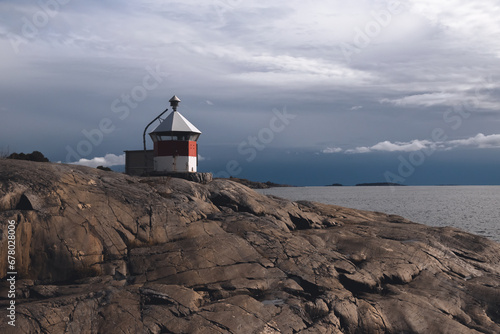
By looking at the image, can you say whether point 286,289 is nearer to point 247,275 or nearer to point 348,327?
point 247,275

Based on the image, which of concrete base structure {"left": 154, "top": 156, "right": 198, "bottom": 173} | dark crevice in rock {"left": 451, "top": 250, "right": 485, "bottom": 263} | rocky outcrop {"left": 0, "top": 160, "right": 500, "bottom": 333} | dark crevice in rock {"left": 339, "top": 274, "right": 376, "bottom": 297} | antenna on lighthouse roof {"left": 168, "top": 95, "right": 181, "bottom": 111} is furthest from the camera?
antenna on lighthouse roof {"left": 168, "top": 95, "right": 181, "bottom": 111}

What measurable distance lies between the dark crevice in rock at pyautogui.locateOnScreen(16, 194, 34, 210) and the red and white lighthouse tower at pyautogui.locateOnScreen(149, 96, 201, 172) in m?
13.8

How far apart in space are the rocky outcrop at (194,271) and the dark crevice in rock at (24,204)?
38mm

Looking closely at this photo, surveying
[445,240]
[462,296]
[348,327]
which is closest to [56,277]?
[348,327]

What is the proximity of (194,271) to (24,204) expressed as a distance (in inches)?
262

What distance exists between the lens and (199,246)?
16344 mm

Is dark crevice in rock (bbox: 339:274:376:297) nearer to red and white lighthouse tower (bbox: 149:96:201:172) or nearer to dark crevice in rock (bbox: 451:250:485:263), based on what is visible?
dark crevice in rock (bbox: 451:250:485:263)

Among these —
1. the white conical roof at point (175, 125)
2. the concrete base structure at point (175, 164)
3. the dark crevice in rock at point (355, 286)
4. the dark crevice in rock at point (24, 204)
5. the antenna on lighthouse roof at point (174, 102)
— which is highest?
the antenna on lighthouse roof at point (174, 102)

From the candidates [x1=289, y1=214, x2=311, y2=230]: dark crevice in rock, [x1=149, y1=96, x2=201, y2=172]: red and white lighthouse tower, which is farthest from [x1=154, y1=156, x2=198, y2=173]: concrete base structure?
[x1=289, y1=214, x2=311, y2=230]: dark crevice in rock

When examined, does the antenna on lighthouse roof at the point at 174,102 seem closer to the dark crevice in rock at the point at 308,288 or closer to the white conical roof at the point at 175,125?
the white conical roof at the point at 175,125

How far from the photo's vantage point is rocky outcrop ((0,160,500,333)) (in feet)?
42.1

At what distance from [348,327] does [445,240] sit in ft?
40.4

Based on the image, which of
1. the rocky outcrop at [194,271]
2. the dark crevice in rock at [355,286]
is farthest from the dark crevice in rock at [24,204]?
the dark crevice in rock at [355,286]

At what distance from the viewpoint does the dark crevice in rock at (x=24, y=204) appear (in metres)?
15.5
